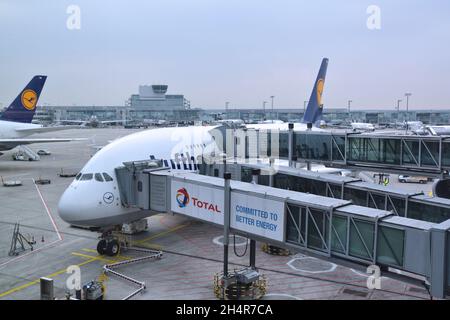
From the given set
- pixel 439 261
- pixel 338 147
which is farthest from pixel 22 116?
pixel 439 261

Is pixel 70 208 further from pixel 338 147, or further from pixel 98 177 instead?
pixel 338 147

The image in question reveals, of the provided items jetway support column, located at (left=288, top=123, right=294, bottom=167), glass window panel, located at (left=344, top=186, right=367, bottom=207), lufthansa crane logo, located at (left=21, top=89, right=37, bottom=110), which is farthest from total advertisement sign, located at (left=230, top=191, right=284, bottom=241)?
lufthansa crane logo, located at (left=21, top=89, right=37, bottom=110)

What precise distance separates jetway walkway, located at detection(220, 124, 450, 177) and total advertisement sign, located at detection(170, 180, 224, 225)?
10625mm

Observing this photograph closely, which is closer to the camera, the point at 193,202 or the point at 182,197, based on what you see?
the point at 193,202

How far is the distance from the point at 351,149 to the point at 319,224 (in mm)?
13246

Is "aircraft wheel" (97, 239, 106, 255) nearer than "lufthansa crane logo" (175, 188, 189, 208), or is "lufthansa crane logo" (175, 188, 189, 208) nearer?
"lufthansa crane logo" (175, 188, 189, 208)

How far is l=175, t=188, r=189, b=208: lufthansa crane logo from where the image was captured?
19.3 metres

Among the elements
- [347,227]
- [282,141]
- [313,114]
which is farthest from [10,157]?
[347,227]

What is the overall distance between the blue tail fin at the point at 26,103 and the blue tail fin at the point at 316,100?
35846mm

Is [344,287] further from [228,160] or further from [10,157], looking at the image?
[10,157]

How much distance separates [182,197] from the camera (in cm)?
1958

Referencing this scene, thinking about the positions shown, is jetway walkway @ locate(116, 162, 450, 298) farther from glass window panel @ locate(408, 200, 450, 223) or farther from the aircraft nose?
the aircraft nose

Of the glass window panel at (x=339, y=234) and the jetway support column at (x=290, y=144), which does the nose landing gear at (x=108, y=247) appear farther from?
the glass window panel at (x=339, y=234)

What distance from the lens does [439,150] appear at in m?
22.8
